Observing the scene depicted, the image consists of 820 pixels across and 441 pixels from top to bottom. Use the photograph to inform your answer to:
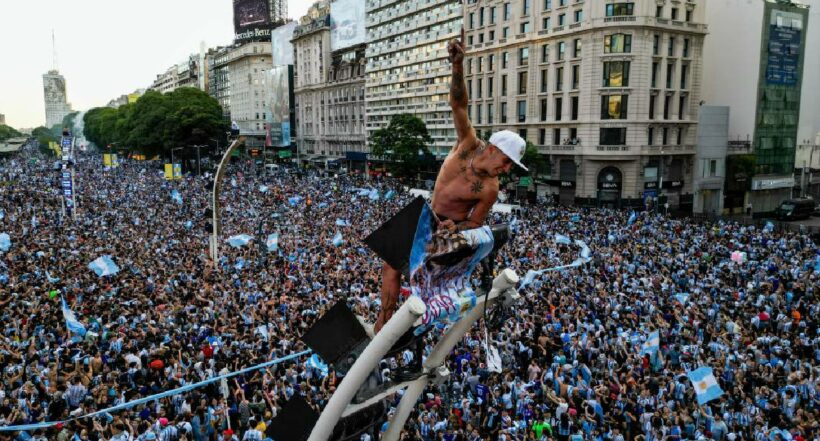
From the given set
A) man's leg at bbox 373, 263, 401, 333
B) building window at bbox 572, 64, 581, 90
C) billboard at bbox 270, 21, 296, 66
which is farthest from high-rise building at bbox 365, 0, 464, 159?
man's leg at bbox 373, 263, 401, 333

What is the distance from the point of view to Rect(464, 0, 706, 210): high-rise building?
5753 cm

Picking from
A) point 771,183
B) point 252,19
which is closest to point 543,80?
point 771,183

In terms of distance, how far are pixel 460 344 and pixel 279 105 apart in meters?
114

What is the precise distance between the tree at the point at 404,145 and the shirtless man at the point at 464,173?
6179 centimetres

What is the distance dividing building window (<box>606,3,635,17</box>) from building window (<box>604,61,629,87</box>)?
4.51 metres

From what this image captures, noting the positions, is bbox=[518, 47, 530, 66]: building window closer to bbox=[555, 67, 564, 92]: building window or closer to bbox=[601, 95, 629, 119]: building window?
bbox=[555, 67, 564, 92]: building window

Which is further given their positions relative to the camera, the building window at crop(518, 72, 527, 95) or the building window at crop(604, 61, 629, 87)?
the building window at crop(518, 72, 527, 95)

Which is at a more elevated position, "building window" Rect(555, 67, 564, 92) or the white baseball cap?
"building window" Rect(555, 67, 564, 92)

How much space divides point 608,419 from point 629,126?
48.9 meters

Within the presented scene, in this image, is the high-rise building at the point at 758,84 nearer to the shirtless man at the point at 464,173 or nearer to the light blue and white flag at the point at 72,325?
the light blue and white flag at the point at 72,325

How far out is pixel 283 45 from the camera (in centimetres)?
12581

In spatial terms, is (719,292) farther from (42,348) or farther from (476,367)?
(42,348)

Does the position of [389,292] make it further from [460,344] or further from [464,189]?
[460,344]

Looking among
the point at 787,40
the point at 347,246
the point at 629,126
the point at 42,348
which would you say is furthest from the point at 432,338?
the point at 787,40
